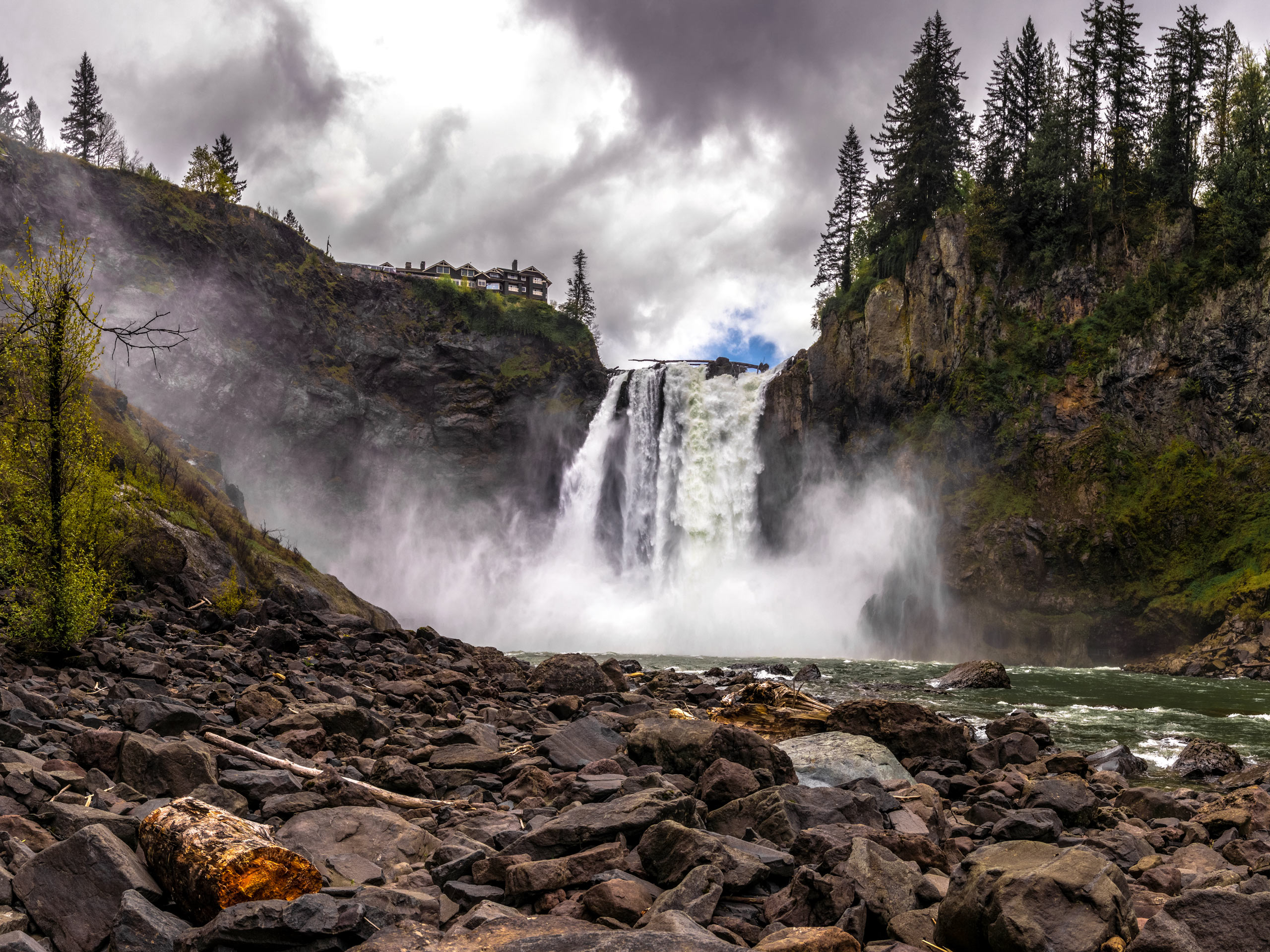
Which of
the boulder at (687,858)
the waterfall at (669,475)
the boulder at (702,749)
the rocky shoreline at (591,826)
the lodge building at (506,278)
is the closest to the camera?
the rocky shoreline at (591,826)

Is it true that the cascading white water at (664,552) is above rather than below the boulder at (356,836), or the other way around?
above

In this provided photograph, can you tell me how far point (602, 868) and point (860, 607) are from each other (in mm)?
41806

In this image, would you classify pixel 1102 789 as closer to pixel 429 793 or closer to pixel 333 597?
pixel 429 793

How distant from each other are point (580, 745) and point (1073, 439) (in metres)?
40.6

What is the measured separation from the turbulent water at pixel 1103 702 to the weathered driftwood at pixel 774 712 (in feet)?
12.3

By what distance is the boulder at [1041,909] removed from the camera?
398 cm

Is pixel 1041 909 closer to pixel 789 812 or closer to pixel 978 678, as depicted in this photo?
pixel 789 812

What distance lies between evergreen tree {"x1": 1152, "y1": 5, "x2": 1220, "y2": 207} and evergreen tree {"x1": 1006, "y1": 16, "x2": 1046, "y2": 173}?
7041 mm

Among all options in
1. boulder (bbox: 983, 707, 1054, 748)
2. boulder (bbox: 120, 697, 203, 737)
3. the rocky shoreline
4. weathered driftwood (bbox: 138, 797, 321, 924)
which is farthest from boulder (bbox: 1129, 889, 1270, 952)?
boulder (bbox: 983, 707, 1054, 748)

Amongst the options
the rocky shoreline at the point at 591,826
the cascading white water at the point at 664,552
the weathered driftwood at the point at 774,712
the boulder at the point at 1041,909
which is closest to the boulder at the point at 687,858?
the rocky shoreline at the point at 591,826

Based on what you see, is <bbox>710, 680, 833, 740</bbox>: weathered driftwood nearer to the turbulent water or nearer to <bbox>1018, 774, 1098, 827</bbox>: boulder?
<bbox>1018, 774, 1098, 827</bbox>: boulder

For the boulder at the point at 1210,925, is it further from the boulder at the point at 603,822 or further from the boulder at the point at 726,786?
the boulder at the point at 726,786

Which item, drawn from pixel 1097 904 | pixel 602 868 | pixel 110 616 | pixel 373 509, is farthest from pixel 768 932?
pixel 373 509

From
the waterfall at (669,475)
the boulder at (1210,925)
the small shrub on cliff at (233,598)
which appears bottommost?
the boulder at (1210,925)
